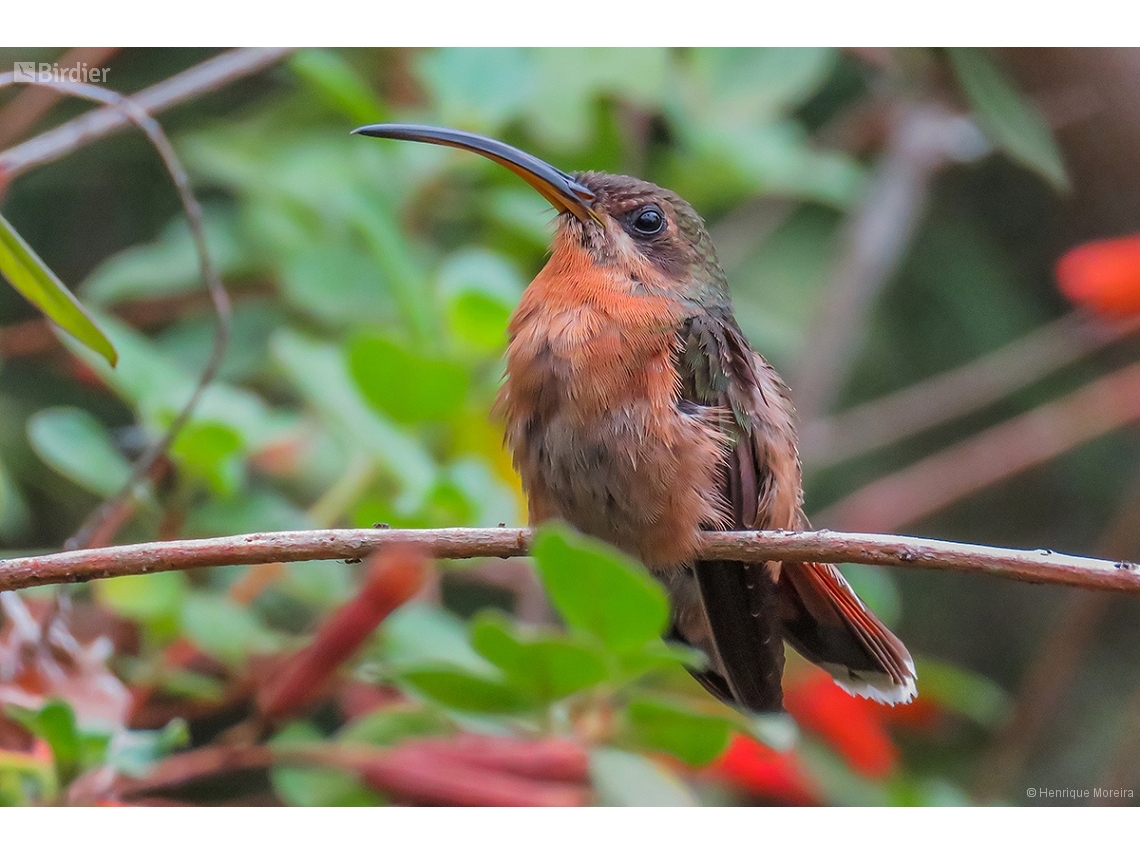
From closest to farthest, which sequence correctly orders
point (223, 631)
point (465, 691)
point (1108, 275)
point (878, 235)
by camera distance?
1. point (465, 691)
2. point (223, 631)
3. point (1108, 275)
4. point (878, 235)

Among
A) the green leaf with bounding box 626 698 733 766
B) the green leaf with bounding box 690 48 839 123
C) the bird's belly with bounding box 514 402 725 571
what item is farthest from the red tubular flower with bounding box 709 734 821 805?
the green leaf with bounding box 690 48 839 123

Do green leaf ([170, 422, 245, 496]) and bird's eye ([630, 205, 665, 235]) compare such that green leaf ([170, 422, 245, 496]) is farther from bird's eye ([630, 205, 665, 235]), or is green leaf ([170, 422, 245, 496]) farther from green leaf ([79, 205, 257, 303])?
bird's eye ([630, 205, 665, 235])

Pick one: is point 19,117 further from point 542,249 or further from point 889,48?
point 889,48

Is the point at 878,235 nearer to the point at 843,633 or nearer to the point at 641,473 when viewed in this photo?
the point at 843,633

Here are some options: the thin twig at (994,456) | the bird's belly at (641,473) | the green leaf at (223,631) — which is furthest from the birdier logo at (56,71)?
the thin twig at (994,456)

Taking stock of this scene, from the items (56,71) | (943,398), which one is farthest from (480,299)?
(943,398)
